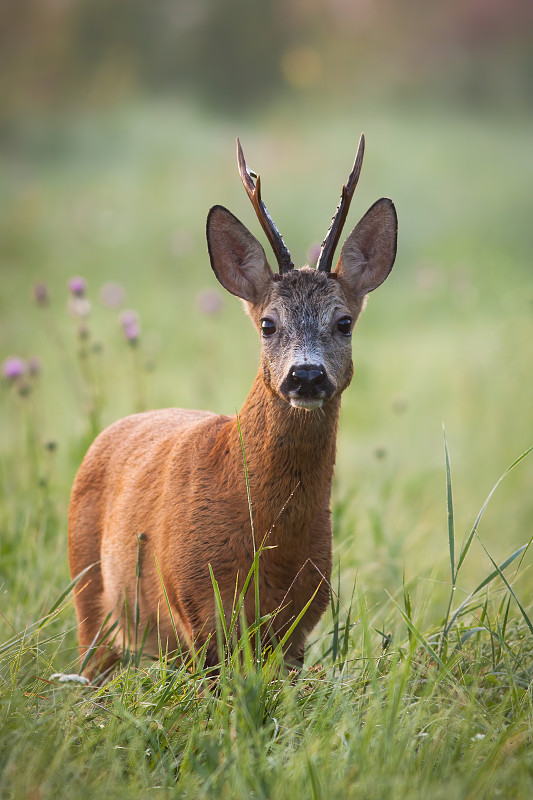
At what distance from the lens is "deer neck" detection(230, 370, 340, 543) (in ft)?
11.0

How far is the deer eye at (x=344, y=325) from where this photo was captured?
3.62 meters

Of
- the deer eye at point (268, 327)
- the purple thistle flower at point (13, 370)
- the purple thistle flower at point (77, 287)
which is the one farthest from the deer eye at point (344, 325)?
the purple thistle flower at point (13, 370)

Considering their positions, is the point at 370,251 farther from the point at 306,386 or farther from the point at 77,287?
the point at 77,287

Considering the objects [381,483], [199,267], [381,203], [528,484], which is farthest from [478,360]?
[381,203]

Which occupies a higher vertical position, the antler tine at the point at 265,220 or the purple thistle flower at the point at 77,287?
the antler tine at the point at 265,220

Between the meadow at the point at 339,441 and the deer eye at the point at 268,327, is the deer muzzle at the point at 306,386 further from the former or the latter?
the meadow at the point at 339,441

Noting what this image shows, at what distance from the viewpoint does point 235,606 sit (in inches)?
123

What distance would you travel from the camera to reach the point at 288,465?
3.40 m

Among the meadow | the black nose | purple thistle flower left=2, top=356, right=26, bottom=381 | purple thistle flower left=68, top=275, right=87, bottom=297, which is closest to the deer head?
the black nose

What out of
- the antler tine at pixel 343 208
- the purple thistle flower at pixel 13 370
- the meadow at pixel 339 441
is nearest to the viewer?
the meadow at pixel 339 441

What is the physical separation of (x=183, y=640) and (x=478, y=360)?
6750 mm

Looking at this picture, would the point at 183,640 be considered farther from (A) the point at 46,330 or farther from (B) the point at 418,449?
(A) the point at 46,330

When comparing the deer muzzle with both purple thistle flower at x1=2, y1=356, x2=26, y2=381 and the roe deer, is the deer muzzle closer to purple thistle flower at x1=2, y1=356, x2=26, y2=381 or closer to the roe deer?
the roe deer

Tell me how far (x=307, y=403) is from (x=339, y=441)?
16.1 ft
